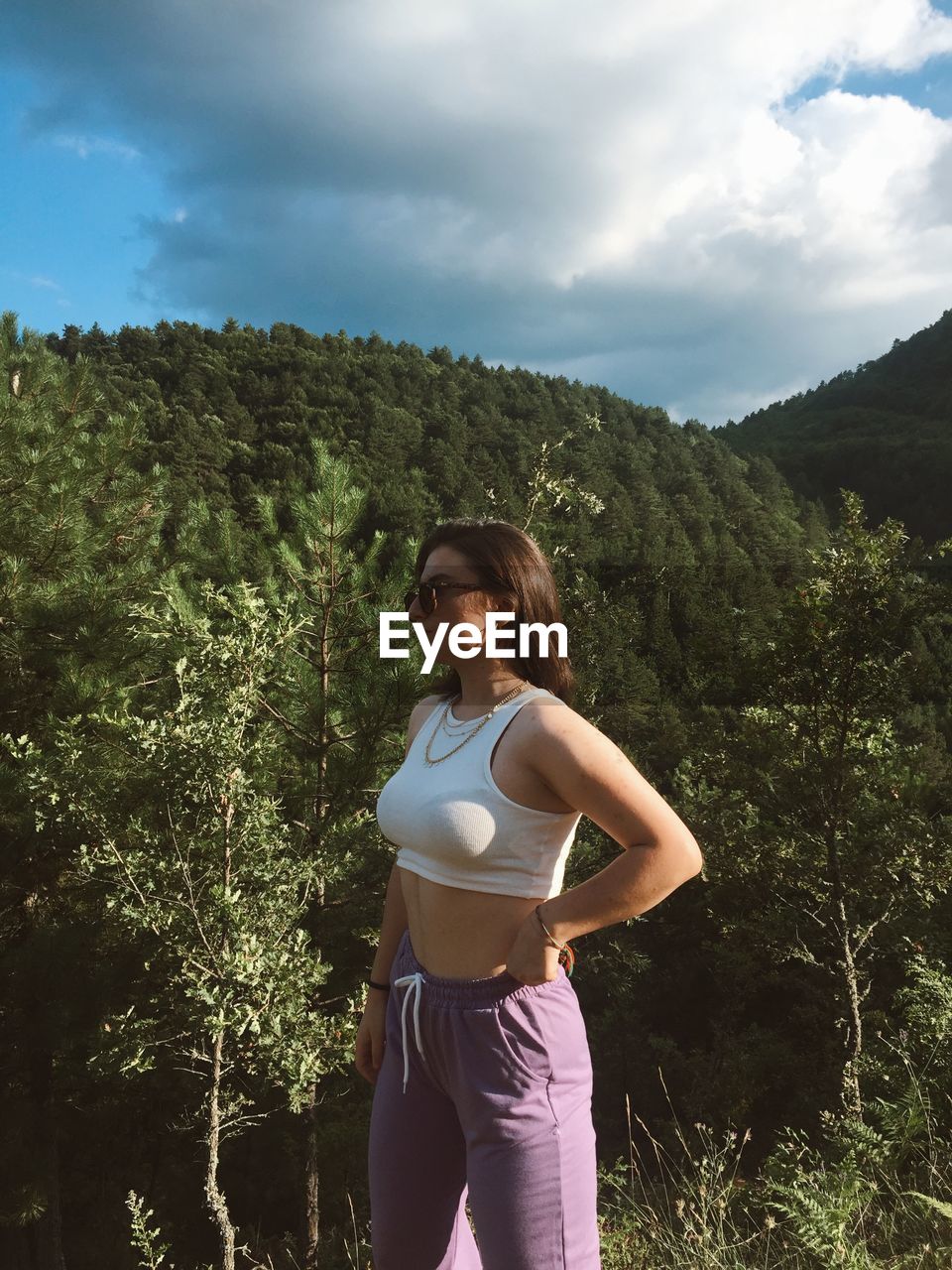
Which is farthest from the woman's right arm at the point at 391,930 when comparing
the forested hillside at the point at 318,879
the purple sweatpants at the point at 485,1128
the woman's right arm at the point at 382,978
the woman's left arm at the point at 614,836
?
the forested hillside at the point at 318,879

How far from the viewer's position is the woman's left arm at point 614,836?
1.14 meters

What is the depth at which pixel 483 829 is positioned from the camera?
1.22 m

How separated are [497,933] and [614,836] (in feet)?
0.81

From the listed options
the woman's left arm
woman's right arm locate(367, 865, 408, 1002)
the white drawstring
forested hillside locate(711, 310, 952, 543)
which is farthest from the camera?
forested hillside locate(711, 310, 952, 543)

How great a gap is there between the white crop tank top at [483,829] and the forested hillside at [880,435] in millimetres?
69415

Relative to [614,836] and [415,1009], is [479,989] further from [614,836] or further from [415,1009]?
[614,836]

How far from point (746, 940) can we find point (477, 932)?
9948mm

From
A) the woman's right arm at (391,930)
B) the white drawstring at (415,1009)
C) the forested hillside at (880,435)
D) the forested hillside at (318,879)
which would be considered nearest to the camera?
the white drawstring at (415,1009)

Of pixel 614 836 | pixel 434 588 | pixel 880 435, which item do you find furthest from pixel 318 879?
pixel 880 435

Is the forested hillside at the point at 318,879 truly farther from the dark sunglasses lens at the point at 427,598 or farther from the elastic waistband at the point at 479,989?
→ the dark sunglasses lens at the point at 427,598

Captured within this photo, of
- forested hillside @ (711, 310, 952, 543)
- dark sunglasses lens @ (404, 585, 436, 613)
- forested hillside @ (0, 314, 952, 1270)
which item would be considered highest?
forested hillside @ (711, 310, 952, 543)

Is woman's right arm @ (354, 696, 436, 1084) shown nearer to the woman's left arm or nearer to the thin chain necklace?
the thin chain necklace

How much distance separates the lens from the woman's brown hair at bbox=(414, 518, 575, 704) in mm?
1389

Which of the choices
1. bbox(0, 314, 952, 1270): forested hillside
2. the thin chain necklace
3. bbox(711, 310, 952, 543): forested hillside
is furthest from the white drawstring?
bbox(711, 310, 952, 543): forested hillside
